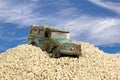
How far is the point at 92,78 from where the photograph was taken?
98.0 feet

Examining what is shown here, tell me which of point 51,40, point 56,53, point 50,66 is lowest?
point 56,53

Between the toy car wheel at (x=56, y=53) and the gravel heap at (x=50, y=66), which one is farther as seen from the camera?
the toy car wheel at (x=56, y=53)

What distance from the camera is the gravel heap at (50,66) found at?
2914 cm

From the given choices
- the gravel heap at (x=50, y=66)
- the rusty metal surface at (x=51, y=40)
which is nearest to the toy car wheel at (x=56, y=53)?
the rusty metal surface at (x=51, y=40)

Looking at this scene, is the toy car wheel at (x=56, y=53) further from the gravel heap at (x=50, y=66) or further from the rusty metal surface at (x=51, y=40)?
the gravel heap at (x=50, y=66)

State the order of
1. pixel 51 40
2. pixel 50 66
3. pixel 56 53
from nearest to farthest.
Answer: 1. pixel 50 66
2. pixel 56 53
3. pixel 51 40

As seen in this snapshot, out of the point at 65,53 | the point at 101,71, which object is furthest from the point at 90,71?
the point at 65,53

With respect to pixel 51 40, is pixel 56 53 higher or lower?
lower

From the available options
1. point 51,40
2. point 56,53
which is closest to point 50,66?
point 56,53

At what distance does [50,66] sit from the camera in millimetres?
30953

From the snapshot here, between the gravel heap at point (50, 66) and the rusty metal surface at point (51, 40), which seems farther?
the rusty metal surface at point (51, 40)

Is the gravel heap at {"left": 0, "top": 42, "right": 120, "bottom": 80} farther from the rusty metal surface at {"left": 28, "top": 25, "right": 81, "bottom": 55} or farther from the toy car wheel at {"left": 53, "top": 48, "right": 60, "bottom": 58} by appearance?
the rusty metal surface at {"left": 28, "top": 25, "right": 81, "bottom": 55}

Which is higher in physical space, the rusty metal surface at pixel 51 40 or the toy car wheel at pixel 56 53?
the rusty metal surface at pixel 51 40

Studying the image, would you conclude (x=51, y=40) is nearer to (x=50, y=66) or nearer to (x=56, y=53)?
(x=56, y=53)
